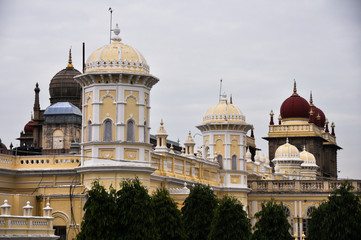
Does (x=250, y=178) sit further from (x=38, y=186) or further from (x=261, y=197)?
(x=38, y=186)

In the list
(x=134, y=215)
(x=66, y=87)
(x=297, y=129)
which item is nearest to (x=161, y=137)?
(x=134, y=215)

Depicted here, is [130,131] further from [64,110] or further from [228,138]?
[64,110]

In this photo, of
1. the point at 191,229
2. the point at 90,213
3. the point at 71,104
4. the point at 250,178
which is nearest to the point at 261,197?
the point at 250,178

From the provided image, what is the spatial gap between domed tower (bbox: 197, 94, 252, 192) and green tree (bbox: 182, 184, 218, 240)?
17638mm

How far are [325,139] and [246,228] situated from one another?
7373 cm

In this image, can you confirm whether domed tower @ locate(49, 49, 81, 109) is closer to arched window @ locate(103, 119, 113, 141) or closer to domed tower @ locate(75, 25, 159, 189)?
domed tower @ locate(75, 25, 159, 189)

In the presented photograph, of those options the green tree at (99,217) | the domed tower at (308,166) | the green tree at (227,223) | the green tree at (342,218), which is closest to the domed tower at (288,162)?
the domed tower at (308,166)

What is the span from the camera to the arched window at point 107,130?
170ft

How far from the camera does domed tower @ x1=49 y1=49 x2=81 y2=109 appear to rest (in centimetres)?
7881

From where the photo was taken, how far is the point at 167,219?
4869 cm

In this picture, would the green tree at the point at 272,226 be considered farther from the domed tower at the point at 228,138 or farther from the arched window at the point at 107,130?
the domed tower at the point at 228,138

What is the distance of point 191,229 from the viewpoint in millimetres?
52969

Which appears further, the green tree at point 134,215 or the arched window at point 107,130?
the arched window at point 107,130

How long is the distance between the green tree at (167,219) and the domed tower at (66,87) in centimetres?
3131
